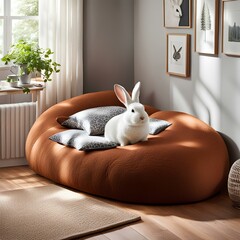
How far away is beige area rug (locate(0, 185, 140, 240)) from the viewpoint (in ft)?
12.4

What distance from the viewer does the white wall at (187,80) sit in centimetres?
481

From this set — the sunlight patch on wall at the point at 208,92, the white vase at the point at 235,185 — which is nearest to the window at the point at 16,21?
the sunlight patch on wall at the point at 208,92

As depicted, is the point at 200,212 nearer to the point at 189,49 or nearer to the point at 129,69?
the point at 189,49

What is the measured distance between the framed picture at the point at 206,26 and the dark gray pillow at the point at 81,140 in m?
1.11

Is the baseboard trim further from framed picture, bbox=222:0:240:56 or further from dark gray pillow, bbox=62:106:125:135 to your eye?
framed picture, bbox=222:0:240:56

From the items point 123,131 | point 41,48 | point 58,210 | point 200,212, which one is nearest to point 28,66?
point 41,48

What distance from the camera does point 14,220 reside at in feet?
13.1

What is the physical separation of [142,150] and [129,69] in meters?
1.91

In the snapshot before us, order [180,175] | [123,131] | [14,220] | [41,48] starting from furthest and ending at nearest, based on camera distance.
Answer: [41,48]
[123,131]
[180,175]
[14,220]

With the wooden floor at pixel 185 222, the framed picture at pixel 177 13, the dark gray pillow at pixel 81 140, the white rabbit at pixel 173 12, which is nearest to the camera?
the wooden floor at pixel 185 222

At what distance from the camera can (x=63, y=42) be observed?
5855mm

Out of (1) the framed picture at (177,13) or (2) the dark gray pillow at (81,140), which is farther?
(1) the framed picture at (177,13)

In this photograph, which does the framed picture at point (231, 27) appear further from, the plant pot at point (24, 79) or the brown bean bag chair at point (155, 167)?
the plant pot at point (24, 79)

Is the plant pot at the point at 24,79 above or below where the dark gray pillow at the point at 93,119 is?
above
